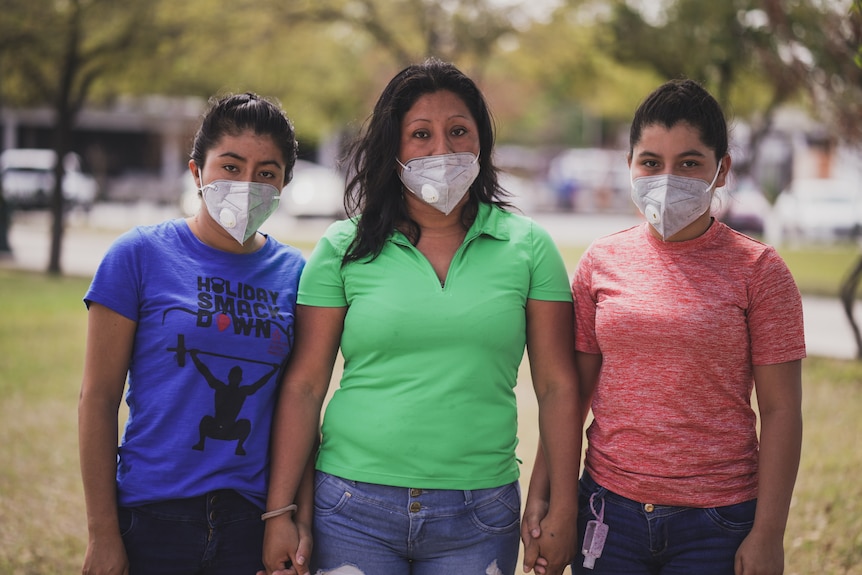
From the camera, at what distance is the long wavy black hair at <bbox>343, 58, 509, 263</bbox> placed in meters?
2.88

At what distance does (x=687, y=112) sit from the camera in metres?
2.76

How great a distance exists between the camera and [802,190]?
2766 centimetres

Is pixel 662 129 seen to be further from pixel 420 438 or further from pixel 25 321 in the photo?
pixel 25 321

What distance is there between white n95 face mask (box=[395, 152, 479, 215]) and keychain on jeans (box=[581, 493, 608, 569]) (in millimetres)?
1014

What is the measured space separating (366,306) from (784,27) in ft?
28.7

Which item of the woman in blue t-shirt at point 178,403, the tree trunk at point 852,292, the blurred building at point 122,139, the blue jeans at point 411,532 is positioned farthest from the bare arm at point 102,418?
the blurred building at point 122,139

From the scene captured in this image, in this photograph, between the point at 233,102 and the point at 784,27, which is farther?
the point at 784,27

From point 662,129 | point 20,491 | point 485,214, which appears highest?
point 662,129

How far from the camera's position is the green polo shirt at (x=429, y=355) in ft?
8.64

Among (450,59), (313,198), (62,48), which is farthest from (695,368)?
(313,198)

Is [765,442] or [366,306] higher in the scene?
[366,306]

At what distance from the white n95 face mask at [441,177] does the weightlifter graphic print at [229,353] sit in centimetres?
58

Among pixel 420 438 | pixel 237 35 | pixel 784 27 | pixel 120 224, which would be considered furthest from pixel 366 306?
pixel 120 224

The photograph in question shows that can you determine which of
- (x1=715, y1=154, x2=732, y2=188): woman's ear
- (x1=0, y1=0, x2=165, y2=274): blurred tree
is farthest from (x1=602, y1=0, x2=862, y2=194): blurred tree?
(x1=0, y1=0, x2=165, y2=274): blurred tree
